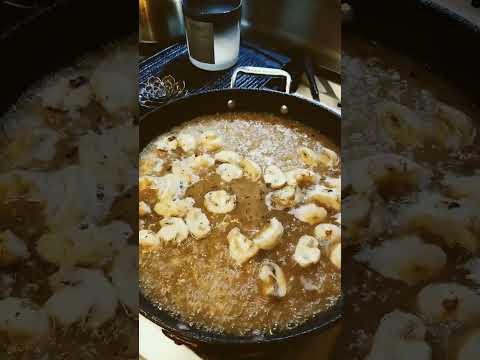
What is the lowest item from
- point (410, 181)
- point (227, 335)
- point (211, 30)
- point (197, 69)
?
point (227, 335)

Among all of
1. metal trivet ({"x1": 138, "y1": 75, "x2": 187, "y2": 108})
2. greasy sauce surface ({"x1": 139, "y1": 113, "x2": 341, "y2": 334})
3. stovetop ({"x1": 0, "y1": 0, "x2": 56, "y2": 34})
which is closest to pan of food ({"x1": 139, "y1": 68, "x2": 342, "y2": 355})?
greasy sauce surface ({"x1": 139, "y1": 113, "x2": 341, "y2": 334})

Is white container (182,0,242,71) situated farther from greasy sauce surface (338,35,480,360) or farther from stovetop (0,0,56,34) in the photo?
stovetop (0,0,56,34)

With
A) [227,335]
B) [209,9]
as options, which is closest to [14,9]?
[209,9]

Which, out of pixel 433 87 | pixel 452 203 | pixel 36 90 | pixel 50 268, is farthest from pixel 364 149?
pixel 36 90

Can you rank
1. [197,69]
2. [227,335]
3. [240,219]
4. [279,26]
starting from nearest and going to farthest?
[227,335]
[240,219]
[197,69]
[279,26]

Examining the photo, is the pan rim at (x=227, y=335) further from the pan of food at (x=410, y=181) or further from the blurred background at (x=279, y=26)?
the blurred background at (x=279, y=26)

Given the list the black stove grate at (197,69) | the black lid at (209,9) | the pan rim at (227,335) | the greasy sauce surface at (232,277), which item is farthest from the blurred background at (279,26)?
the pan rim at (227,335)

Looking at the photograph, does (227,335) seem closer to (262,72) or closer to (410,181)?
(410,181)

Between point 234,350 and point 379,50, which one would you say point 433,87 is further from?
point 234,350
